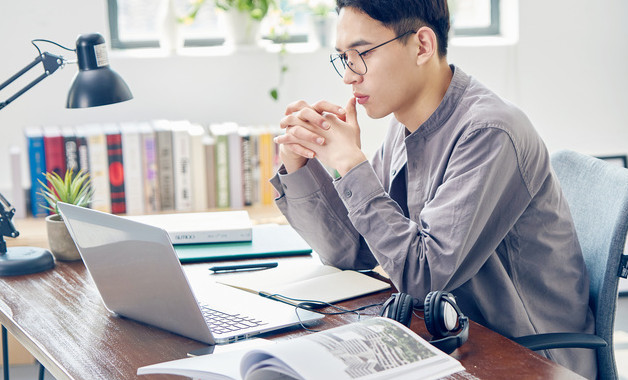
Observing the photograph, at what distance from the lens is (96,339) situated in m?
1.27

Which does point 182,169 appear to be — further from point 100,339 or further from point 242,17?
point 100,339

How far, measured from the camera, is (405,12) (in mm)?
1528

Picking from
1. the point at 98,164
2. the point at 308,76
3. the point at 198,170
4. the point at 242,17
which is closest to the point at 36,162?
the point at 98,164

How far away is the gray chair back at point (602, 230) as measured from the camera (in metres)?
1.48

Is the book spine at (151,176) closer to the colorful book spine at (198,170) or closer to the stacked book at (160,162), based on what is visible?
the stacked book at (160,162)

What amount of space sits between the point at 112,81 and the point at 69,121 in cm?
138

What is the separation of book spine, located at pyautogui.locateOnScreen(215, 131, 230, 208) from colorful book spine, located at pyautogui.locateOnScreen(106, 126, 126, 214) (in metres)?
0.35

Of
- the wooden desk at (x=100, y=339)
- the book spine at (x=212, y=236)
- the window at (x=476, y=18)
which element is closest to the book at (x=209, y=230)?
the book spine at (x=212, y=236)

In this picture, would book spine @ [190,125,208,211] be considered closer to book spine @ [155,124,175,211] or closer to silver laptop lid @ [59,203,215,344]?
book spine @ [155,124,175,211]

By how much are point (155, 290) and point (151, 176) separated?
168 centimetres

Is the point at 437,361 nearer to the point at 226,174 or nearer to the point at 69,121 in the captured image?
the point at 226,174

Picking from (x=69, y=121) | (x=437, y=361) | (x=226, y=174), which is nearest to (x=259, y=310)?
(x=437, y=361)

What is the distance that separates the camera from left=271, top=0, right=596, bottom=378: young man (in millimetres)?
1398

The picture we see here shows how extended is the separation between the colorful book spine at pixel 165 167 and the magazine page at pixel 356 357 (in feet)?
6.25
